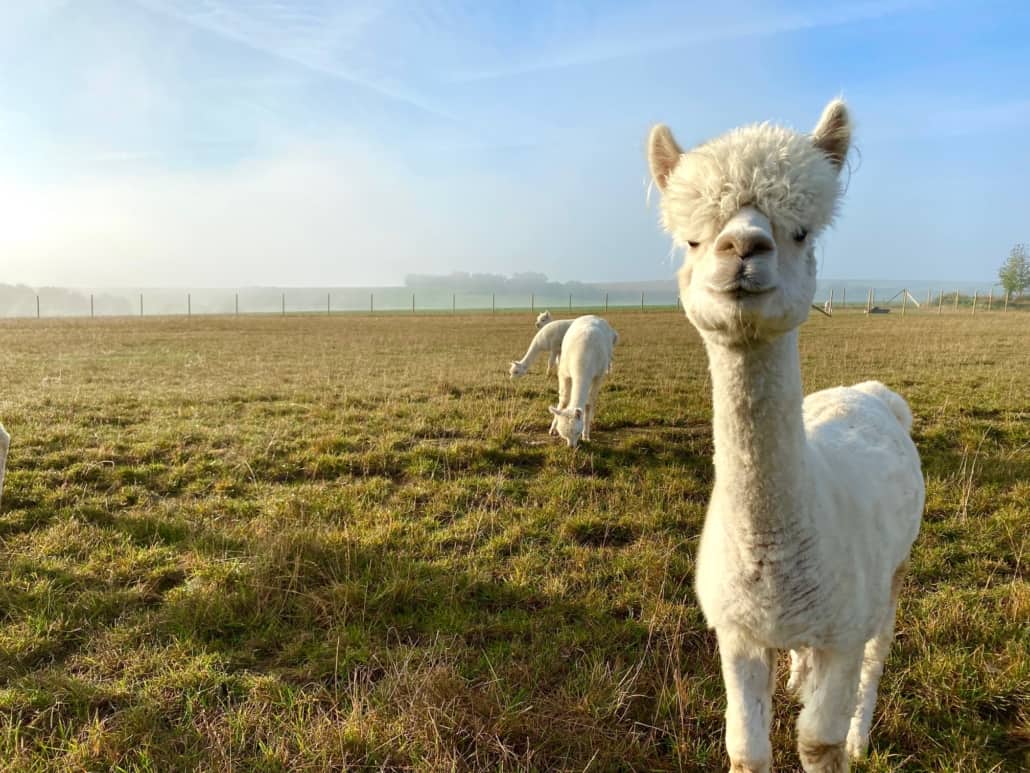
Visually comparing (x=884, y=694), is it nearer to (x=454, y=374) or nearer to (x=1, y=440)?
(x=1, y=440)

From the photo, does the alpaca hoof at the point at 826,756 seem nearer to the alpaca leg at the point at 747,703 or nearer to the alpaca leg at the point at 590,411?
the alpaca leg at the point at 747,703

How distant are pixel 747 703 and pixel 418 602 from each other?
2.17 m

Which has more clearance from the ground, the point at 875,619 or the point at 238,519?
the point at 875,619

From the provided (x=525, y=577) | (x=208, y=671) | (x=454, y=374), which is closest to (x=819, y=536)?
(x=525, y=577)

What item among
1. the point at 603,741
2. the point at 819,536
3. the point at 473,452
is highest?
the point at 819,536

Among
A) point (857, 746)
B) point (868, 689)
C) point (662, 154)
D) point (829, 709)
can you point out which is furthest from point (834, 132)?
point (857, 746)

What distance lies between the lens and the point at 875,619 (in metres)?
2.19

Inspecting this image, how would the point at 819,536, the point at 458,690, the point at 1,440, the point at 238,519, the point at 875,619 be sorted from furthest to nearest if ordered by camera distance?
the point at 238,519
the point at 1,440
the point at 458,690
the point at 875,619
the point at 819,536

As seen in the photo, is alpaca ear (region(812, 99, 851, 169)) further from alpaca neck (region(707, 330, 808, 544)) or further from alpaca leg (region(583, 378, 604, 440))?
alpaca leg (region(583, 378, 604, 440))

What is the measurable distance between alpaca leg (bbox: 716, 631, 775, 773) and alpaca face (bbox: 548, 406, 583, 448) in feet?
16.7

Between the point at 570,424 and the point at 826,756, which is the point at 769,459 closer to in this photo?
the point at 826,756

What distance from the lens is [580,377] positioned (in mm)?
8320

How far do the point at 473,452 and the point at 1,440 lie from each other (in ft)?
13.7

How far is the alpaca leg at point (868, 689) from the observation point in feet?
8.69
